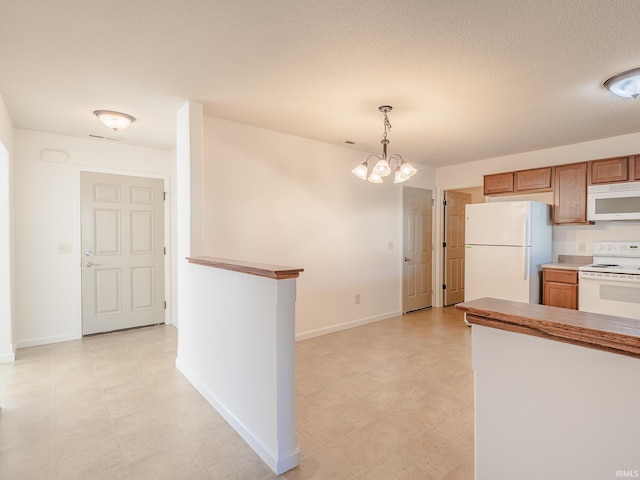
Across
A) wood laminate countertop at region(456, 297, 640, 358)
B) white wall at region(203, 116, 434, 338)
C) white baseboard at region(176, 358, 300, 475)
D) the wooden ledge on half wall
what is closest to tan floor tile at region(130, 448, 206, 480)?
white baseboard at region(176, 358, 300, 475)

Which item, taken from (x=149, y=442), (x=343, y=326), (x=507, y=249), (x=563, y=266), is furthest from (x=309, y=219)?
(x=563, y=266)

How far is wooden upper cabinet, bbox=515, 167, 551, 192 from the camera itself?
424 cm

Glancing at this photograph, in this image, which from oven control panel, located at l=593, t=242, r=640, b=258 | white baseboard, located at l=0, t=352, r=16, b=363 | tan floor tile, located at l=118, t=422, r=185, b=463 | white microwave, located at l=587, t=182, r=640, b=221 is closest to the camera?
tan floor tile, located at l=118, t=422, r=185, b=463

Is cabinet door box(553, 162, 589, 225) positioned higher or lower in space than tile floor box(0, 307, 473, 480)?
higher

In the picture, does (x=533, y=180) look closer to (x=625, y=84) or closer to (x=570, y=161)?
(x=570, y=161)

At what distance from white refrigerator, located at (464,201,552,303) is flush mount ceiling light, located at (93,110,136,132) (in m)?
4.16

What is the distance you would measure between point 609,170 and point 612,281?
123cm

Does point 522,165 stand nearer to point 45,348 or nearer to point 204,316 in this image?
point 204,316

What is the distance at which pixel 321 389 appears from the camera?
2729mm

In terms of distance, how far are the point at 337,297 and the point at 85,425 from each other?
276cm

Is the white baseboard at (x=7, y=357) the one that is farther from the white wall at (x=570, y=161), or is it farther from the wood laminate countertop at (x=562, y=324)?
the white wall at (x=570, y=161)

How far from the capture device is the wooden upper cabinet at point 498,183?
459cm

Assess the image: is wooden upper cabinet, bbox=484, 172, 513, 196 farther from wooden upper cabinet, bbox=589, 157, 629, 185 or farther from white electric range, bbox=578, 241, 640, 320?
white electric range, bbox=578, 241, 640, 320

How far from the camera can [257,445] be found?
1.93m
